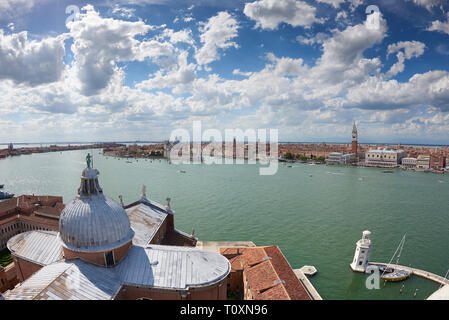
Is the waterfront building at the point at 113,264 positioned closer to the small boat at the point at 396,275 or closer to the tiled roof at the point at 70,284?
the tiled roof at the point at 70,284

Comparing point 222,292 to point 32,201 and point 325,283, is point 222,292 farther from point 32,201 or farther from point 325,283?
point 32,201

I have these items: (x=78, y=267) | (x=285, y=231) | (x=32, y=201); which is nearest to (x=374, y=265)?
(x=285, y=231)

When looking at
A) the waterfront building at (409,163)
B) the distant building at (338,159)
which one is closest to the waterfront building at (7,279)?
the distant building at (338,159)

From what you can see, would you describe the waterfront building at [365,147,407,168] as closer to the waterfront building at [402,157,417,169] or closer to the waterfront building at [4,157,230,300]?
the waterfront building at [402,157,417,169]

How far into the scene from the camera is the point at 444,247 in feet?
75.9

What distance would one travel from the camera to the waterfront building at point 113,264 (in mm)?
8578

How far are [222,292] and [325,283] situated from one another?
1095 centimetres

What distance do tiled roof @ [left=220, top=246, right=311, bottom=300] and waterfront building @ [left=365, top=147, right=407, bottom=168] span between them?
95.2 m

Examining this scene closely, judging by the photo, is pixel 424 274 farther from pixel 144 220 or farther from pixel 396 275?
pixel 144 220

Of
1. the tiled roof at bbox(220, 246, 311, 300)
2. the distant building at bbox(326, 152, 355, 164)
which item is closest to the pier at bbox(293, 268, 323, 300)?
the tiled roof at bbox(220, 246, 311, 300)

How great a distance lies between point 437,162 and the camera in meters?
84.9

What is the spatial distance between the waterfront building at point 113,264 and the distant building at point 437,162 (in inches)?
4066

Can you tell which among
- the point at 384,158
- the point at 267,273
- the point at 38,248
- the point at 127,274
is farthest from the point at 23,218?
the point at 384,158
